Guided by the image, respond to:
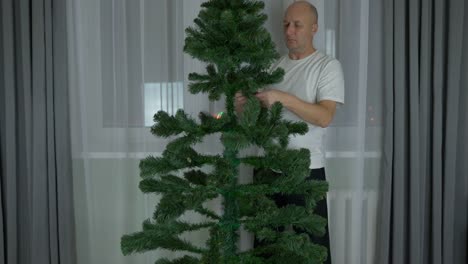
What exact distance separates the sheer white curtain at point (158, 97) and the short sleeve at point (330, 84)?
36cm

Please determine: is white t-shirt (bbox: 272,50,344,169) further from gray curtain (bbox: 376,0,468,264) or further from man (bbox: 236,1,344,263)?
gray curtain (bbox: 376,0,468,264)

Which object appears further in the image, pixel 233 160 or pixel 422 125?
pixel 422 125

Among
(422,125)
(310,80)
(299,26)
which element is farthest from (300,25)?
(422,125)

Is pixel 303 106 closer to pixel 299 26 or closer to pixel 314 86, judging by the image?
pixel 314 86

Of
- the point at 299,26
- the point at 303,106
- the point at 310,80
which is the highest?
the point at 299,26

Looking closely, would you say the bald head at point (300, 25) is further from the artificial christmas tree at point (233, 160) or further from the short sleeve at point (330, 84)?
the artificial christmas tree at point (233, 160)

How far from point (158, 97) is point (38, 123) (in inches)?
23.5

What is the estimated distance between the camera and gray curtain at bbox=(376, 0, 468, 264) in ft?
6.83

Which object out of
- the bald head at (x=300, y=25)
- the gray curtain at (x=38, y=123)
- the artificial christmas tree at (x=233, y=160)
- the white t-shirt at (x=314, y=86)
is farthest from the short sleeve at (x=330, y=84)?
the gray curtain at (x=38, y=123)

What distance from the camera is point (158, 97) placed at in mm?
2209

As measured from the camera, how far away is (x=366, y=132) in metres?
2.17

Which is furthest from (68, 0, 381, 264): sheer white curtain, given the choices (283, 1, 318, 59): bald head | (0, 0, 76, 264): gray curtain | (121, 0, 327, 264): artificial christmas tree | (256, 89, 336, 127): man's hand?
(121, 0, 327, 264): artificial christmas tree

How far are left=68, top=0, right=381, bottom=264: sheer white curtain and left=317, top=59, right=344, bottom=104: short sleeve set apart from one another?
0.36m

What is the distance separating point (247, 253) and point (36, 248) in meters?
1.37
